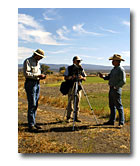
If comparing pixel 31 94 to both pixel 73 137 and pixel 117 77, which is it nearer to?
pixel 73 137

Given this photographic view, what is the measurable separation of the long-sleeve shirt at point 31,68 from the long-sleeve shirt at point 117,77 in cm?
162

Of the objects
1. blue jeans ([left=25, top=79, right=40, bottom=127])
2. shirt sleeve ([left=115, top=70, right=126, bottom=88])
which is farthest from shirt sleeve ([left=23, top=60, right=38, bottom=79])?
shirt sleeve ([left=115, top=70, right=126, bottom=88])

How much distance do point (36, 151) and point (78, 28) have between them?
8.54 ft

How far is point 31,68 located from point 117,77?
1870 mm

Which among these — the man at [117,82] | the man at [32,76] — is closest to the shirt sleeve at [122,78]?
the man at [117,82]

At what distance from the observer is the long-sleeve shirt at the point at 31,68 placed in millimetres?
4324

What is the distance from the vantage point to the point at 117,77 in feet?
15.7

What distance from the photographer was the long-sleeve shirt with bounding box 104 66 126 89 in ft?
15.3

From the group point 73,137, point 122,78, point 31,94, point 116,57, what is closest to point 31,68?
point 31,94

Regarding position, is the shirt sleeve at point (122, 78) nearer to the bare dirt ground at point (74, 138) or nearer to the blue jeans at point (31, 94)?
the bare dirt ground at point (74, 138)
